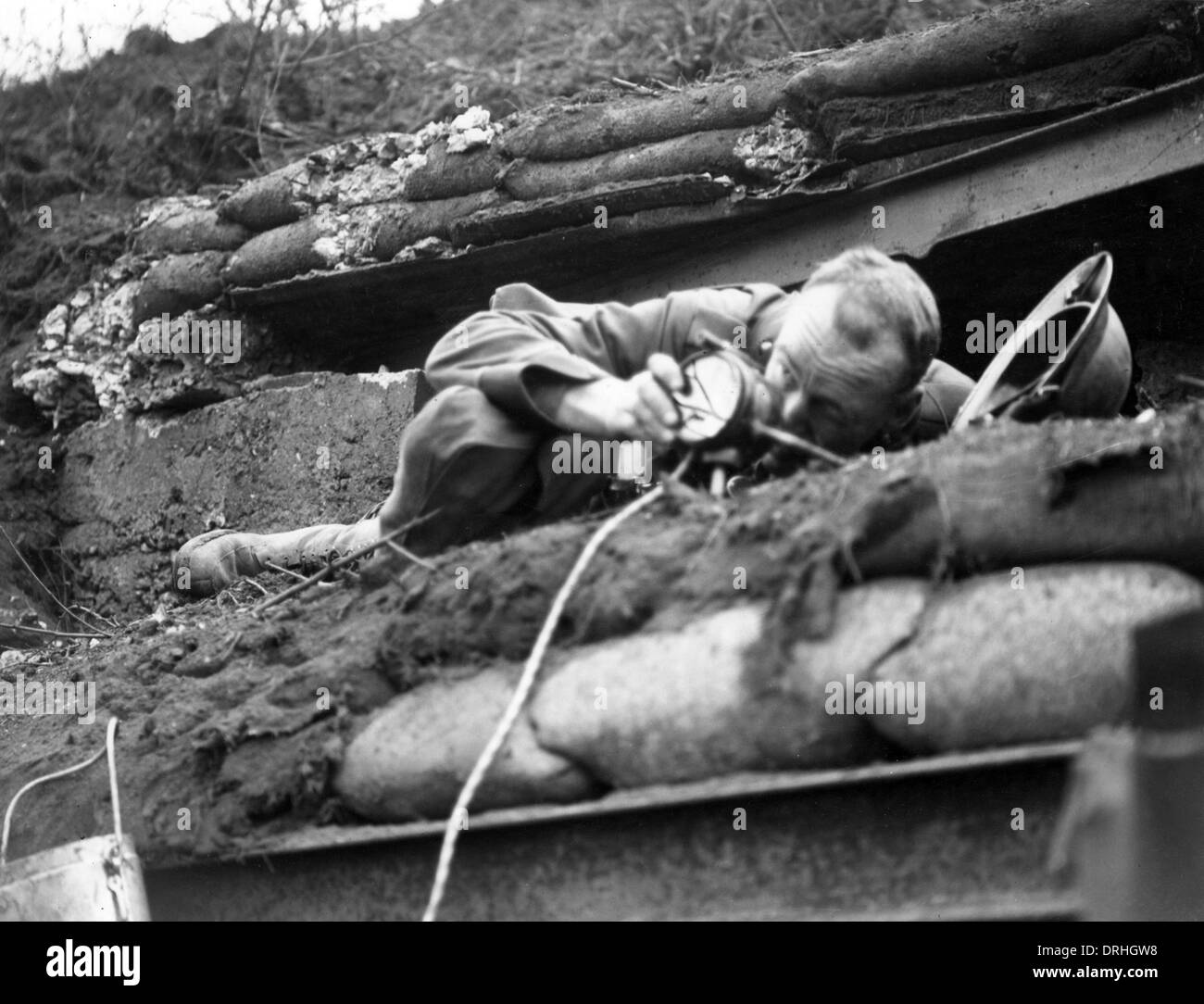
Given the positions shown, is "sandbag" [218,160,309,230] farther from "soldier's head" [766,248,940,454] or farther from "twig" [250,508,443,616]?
"soldier's head" [766,248,940,454]

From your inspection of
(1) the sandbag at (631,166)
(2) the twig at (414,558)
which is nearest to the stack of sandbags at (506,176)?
(1) the sandbag at (631,166)

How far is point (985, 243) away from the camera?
443 cm

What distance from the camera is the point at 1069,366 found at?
3.30 metres

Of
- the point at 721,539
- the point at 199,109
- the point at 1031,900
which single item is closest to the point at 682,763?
the point at 721,539

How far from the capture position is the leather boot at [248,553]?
466 cm

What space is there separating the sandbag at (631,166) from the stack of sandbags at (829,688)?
2464 millimetres

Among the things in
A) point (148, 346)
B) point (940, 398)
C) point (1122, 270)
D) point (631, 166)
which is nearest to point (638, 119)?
point (631, 166)

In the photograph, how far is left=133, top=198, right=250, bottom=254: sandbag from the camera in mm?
5992

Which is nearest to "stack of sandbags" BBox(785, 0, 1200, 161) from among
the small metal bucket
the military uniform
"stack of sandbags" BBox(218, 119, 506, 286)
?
the military uniform

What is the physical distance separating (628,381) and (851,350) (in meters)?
0.51

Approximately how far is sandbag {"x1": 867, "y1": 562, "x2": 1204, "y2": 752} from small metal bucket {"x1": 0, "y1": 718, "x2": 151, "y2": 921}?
4.57ft

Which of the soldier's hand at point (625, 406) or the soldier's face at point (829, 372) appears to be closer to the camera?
the soldier's hand at point (625, 406)

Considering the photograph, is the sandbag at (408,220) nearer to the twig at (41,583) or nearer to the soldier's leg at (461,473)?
the twig at (41,583)
